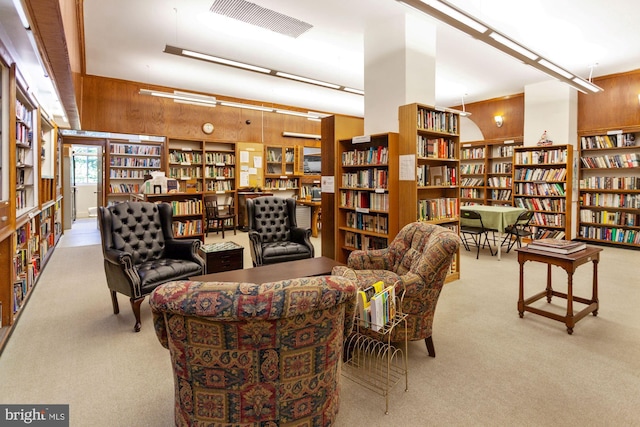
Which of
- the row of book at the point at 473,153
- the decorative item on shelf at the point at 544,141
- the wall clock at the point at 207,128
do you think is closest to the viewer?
the decorative item on shelf at the point at 544,141

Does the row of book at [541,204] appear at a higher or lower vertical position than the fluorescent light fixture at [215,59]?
lower

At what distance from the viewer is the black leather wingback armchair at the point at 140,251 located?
3.09 metres

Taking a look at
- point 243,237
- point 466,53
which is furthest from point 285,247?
point 466,53

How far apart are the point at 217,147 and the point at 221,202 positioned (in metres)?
1.43

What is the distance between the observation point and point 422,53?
180 inches

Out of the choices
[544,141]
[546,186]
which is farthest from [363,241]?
[544,141]

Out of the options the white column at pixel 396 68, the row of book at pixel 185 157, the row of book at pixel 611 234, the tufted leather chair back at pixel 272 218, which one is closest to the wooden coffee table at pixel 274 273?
the tufted leather chair back at pixel 272 218

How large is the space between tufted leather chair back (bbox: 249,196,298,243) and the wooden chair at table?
3.57m

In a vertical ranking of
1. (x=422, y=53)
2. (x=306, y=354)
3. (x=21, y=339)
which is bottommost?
(x=21, y=339)

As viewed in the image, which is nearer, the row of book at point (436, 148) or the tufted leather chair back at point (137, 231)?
the tufted leather chair back at point (137, 231)

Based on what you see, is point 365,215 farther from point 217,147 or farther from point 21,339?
point 217,147

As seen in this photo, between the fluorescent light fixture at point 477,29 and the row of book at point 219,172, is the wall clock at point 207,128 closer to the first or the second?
the row of book at point 219,172

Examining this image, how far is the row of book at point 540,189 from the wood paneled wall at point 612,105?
54.3 inches

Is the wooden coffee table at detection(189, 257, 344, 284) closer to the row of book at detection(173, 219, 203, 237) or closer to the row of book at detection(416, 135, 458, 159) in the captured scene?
the row of book at detection(416, 135, 458, 159)
